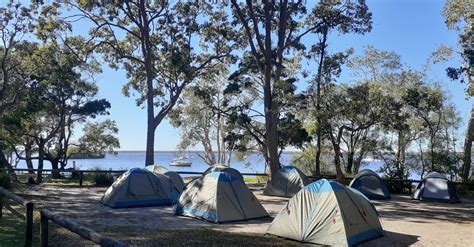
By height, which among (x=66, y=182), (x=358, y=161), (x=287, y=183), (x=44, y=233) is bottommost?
(x=66, y=182)

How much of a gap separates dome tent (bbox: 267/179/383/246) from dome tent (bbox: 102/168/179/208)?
18.7 ft

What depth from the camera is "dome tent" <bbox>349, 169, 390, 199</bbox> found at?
17.0 metres

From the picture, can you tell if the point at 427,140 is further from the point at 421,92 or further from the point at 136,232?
the point at 136,232

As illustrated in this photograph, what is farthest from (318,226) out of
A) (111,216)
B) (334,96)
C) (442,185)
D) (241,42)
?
(241,42)

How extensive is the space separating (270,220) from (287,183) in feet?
20.0

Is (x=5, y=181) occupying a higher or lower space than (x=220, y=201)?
higher

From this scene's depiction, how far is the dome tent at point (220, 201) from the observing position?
35.9ft

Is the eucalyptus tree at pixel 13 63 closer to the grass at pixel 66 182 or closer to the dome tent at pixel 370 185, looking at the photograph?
the grass at pixel 66 182

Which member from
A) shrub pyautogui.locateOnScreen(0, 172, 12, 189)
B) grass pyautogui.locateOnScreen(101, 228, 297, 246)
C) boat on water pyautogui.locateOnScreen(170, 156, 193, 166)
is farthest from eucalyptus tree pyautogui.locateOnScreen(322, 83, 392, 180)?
boat on water pyautogui.locateOnScreen(170, 156, 193, 166)

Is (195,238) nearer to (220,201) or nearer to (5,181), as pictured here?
(220,201)

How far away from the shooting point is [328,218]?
28.5ft

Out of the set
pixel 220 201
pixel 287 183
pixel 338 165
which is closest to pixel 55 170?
pixel 287 183

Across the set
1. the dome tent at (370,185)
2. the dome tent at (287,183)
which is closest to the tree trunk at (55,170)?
the dome tent at (287,183)

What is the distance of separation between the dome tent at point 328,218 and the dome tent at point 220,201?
1866 millimetres
